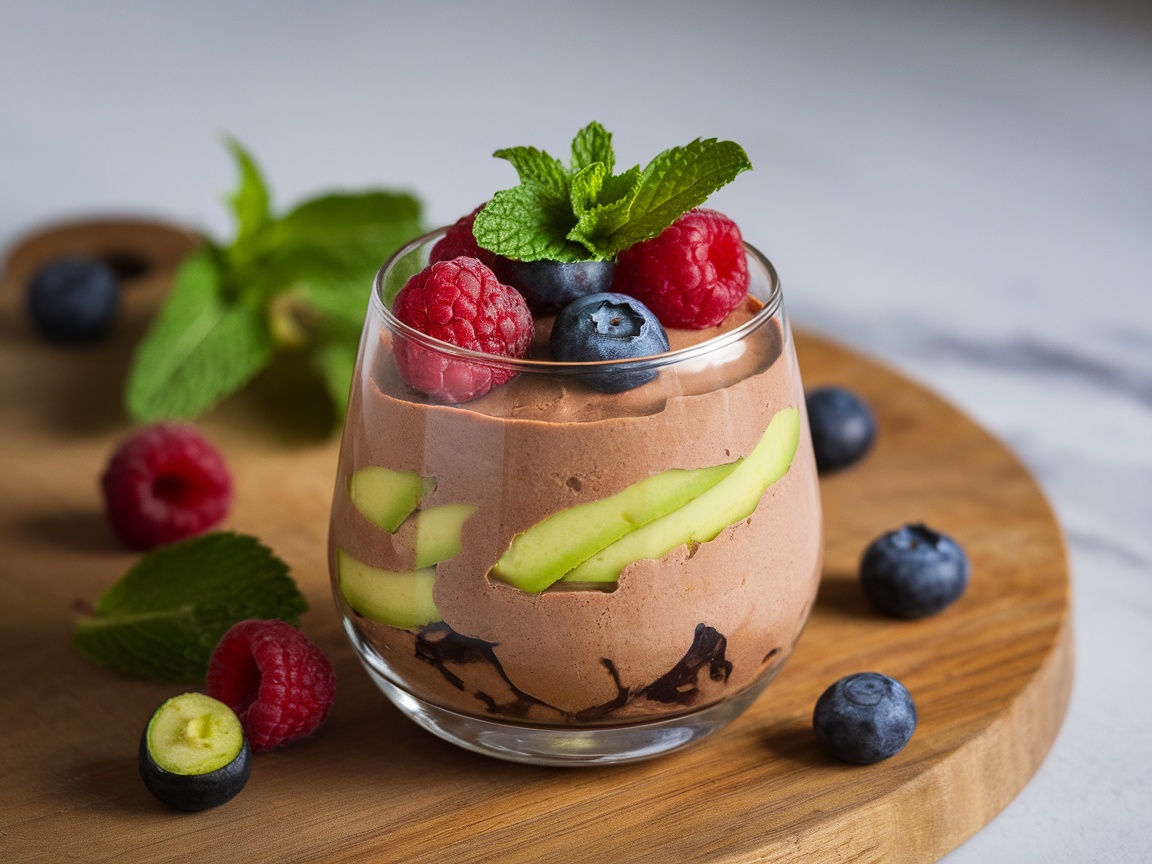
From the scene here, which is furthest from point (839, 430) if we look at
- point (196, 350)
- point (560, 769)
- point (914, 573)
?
point (196, 350)

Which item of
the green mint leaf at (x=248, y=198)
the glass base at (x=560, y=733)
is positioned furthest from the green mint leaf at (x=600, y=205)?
the green mint leaf at (x=248, y=198)

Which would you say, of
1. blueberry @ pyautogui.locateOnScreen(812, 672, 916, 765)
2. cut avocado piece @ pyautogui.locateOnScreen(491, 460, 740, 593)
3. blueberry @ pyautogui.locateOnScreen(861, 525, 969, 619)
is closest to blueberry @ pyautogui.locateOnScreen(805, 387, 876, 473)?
blueberry @ pyautogui.locateOnScreen(861, 525, 969, 619)

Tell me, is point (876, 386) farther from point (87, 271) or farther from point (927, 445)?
point (87, 271)

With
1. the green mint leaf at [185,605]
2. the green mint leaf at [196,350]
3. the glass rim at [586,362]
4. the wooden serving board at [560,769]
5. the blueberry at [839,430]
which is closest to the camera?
the glass rim at [586,362]

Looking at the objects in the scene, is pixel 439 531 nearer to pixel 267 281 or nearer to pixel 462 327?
pixel 462 327

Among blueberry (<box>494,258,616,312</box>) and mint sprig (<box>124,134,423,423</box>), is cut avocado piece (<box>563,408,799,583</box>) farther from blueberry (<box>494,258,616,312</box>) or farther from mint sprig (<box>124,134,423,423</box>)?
mint sprig (<box>124,134,423,423</box>)

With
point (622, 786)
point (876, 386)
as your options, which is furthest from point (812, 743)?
point (876, 386)

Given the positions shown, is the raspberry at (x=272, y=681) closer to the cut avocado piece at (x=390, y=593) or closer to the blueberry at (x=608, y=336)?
the cut avocado piece at (x=390, y=593)

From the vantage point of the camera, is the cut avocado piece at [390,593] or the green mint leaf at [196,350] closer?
the cut avocado piece at [390,593]
